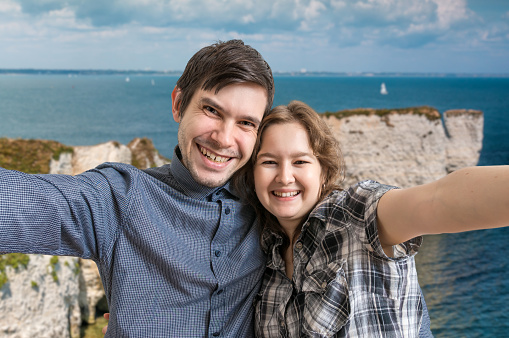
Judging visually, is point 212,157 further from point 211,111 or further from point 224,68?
point 224,68

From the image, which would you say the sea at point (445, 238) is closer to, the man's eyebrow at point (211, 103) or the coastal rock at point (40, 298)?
the coastal rock at point (40, 298)

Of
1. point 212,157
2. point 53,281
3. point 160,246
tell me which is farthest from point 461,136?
point 160,246

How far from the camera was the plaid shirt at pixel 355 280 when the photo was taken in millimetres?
2230

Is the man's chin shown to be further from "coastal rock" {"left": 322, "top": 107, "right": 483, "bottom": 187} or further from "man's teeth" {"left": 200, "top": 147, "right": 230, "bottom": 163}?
"coastal rock" {"left": 322, "top": 107, "right": 483, "bottom": 187}

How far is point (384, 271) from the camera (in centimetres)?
224

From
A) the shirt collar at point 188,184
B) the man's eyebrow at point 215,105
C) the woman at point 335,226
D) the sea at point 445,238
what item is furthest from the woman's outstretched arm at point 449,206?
the sea at point 445,238

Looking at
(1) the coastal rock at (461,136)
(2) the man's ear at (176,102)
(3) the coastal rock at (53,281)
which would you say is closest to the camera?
(2) the man's ear at (176,102)

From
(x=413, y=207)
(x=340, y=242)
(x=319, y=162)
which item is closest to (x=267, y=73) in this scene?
(x=319, y=162)

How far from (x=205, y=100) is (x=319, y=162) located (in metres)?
0.81

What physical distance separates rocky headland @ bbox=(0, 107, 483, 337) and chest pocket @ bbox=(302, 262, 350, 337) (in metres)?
8.09

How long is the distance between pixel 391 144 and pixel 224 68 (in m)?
21.0

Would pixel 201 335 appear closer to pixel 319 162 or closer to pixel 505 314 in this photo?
pixel 319 162

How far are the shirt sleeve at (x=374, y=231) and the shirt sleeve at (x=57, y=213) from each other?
4.34 ft

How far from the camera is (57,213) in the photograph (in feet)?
6.72
